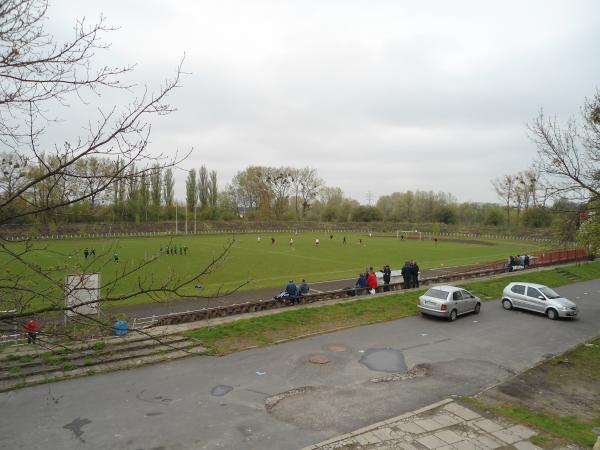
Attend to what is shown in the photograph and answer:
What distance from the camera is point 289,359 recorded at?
13281 mm

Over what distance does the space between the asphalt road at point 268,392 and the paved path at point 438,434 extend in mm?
437

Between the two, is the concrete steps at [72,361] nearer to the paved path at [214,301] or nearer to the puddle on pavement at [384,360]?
the paved path at [214,301]

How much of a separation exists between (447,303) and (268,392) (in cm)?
1035

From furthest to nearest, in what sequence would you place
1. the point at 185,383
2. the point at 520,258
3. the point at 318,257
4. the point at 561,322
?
the point at 318,257, the point at 520,258, the point at 561,322, the point at 185,383

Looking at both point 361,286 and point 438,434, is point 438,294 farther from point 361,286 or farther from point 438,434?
point 438,434

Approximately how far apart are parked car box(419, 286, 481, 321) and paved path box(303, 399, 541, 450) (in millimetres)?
8598

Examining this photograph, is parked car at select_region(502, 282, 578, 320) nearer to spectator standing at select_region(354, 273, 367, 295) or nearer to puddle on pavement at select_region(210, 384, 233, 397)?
spectator standing at select_region(354, 273, 367, 295)

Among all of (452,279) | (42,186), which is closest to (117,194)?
(42,186)

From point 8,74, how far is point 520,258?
39.2 meters

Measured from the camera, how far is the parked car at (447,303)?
1816 centimetres

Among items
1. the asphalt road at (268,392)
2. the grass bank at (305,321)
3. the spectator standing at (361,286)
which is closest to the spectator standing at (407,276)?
the grass bank at (305,321)

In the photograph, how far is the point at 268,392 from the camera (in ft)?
35.6

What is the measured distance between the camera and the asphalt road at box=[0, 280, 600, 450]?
872cm

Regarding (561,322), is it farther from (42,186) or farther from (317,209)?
(317,209)
